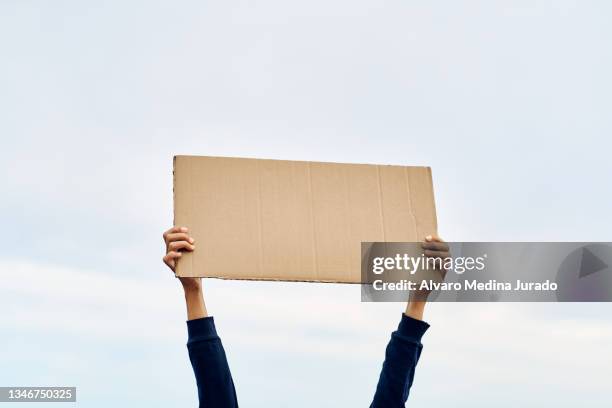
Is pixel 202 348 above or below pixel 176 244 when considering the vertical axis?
below

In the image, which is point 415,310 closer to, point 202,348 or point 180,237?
point 202,348

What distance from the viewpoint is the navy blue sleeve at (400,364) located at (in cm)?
262

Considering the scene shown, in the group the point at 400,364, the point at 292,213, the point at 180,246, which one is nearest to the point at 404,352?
the point at 400,364

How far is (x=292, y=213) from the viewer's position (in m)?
2.55

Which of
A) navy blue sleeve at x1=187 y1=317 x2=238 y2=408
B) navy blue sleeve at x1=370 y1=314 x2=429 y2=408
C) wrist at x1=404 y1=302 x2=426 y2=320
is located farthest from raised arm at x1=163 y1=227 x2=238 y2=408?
wrist at x1=404 y1=302 x2=426 y2=320

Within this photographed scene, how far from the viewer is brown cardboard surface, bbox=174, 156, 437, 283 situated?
8.04 ft

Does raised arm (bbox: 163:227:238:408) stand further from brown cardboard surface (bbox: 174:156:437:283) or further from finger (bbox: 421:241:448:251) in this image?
finger (bbox: 421:241:448:251)

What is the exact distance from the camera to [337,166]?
2.67 meters

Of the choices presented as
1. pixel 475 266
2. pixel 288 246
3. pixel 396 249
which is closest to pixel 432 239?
pixel 396 249

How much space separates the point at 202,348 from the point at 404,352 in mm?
800

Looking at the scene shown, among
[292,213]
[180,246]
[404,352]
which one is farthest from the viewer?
[404,352]

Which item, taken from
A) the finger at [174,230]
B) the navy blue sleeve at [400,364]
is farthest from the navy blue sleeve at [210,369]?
the navy blue sleeve at [400,364]

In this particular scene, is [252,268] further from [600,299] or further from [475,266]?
[600,299]

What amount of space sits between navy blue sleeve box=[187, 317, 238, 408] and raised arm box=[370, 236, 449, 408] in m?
0.60
